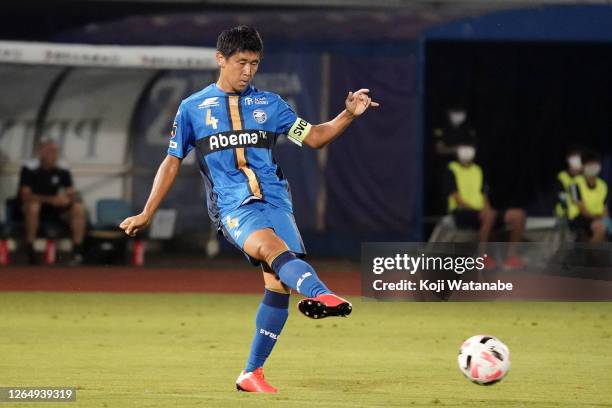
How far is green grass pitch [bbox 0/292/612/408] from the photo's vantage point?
7.80 meters

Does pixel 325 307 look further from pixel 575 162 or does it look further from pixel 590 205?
pixel 575 162

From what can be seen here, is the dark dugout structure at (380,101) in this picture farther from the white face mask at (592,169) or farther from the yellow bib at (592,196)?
the yellow bib at (592,196)

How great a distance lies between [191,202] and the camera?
20.0 meters

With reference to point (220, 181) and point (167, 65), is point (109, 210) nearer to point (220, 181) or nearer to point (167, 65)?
point (167, 65)

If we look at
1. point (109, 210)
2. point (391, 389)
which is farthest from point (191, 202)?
point (391, 389)

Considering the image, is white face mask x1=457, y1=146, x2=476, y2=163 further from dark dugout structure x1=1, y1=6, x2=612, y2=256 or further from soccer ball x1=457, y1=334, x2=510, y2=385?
soccer ball x1=457, y1=334, x2=510, y2=385

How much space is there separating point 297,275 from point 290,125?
42.0 inches

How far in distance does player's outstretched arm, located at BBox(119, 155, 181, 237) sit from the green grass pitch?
0.91 m

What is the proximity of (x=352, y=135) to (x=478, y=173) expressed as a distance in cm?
306

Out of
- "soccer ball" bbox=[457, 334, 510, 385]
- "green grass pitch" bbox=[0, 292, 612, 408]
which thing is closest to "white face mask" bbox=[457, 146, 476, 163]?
"green grass pitch" bbox=[0, 292, 612, 408]

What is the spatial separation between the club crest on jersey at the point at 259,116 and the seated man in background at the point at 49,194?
10465 millimetres

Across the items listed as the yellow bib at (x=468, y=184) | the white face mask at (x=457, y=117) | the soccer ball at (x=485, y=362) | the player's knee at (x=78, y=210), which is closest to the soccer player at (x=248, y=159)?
the soccer ball at (x=485, y=362)

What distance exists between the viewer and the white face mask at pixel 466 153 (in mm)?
17641

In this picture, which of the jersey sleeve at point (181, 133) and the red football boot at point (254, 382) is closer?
the jersey sleeve at point (181, 133)
